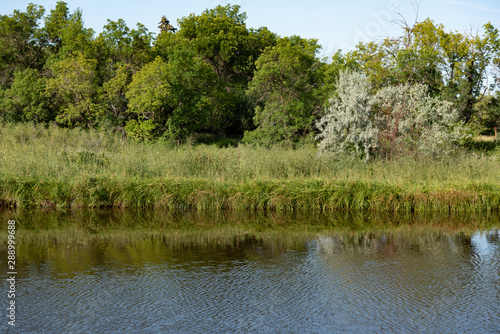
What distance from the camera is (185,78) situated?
93.2 feet

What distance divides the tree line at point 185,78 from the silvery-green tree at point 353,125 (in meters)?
7.67

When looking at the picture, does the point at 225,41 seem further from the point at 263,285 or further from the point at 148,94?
the point at 263,285

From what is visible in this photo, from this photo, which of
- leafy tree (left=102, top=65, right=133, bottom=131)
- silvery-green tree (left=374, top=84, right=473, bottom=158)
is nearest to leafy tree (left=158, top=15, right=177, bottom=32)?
leafy tree (left=102, top=65, right=133, bottom=131)

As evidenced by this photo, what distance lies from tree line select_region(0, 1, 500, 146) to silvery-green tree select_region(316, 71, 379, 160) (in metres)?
7.67

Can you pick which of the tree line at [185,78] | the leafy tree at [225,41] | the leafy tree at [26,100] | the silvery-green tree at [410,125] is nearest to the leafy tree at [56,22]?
the tree line at [185,78]

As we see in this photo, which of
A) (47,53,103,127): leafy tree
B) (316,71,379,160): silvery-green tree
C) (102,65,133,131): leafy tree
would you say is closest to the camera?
(316,71,379,160): silvery-green tree

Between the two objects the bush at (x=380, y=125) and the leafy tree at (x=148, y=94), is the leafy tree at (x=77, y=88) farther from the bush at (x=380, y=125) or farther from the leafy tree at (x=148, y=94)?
the bush at (x=380, y=125)

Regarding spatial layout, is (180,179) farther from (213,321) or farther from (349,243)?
(213,321)

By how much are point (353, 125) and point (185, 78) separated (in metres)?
14.1

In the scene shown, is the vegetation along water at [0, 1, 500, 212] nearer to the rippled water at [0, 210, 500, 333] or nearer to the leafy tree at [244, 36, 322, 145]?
the leafy tree at [244, 36, 322, 145]

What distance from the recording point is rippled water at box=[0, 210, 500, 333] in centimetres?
553

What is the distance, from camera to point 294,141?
27.1 meters

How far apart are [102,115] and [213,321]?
26.3m

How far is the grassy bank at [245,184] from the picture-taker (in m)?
13.0
